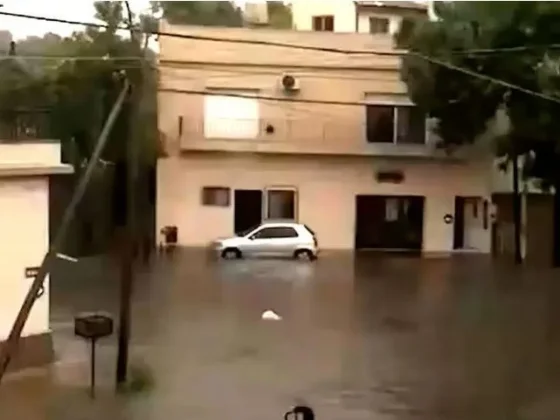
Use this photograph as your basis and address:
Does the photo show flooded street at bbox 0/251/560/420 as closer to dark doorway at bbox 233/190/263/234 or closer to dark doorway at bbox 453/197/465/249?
dark doorway at bbox 453/197/465/249

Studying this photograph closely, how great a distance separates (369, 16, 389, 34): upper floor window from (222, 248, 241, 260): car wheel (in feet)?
8.88

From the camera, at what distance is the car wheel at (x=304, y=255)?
45.1 ft

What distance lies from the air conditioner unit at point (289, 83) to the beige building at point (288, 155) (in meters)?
0.01

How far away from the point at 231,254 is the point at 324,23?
2586 mm

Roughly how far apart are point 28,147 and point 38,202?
37 cm

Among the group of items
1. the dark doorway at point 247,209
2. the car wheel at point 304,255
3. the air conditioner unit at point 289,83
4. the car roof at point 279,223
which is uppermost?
the air conditioner unit at point 289,83

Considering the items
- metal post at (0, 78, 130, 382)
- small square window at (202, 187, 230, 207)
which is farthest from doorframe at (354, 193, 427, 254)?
metal post at (0, 78, 130, 382)

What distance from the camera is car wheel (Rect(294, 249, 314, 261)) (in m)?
13.7

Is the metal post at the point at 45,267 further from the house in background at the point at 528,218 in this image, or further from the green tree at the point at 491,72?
the house in background at the point at 528,218

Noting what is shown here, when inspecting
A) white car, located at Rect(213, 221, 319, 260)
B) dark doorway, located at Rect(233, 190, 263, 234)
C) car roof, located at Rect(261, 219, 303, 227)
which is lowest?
white car, located at Rect(213, 221, 319, 260)

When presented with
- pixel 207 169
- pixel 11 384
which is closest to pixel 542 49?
pixel 207 169

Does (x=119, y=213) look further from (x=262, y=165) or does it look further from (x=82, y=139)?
(x=262, y=165)

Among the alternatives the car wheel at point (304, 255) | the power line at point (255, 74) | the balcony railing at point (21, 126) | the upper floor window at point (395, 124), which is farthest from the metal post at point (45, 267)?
the upper floor window at point (395, 124)

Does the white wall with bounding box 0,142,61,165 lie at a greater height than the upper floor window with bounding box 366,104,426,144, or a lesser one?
lesser
